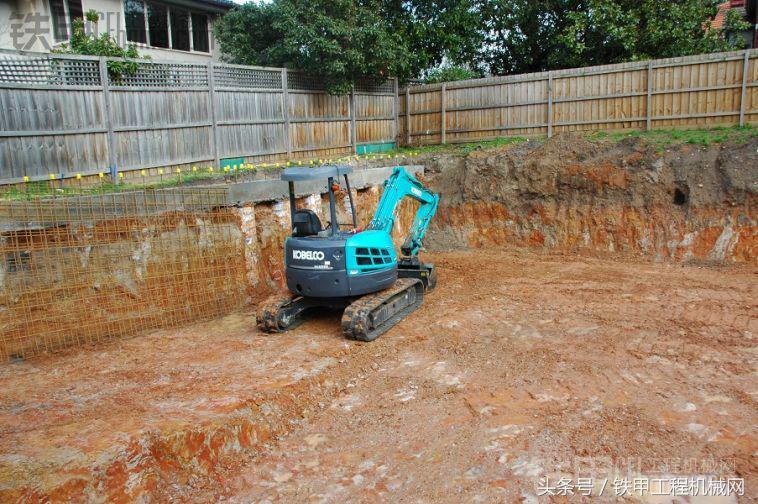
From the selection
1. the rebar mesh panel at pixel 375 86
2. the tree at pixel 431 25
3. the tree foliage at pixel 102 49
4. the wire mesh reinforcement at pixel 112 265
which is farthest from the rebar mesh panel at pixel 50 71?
the tree at pixel 431 25

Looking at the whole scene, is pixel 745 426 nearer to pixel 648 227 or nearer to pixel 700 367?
pixel 700 367

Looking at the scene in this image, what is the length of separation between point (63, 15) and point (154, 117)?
24.6 ft

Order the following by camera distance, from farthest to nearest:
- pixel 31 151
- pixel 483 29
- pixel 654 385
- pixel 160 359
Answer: pixel 483 29, pixel 31 151, pixel 160 359, pixel 654 385

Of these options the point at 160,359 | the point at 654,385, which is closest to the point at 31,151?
the point at 160,359

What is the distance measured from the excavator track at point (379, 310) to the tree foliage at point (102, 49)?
6.30 meters

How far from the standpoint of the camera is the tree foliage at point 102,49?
10.5 metres

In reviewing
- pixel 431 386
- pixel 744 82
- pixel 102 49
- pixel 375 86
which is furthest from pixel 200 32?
pixel 431 386

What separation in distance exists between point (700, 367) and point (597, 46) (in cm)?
1412

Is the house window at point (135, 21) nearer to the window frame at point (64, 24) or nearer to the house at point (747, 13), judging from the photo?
the window frame at point (64, 24)

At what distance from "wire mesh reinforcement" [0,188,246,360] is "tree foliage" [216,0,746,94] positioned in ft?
22.2

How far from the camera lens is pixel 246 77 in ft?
42.8

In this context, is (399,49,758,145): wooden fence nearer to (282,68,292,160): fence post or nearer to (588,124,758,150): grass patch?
(588,124,758,150): grass patch

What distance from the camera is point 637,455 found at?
4.69 metres

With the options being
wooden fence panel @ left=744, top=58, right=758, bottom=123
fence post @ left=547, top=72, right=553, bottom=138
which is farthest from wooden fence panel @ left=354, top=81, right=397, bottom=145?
wooden fence panel @ left=744, top=58, right=758, bottom=123
